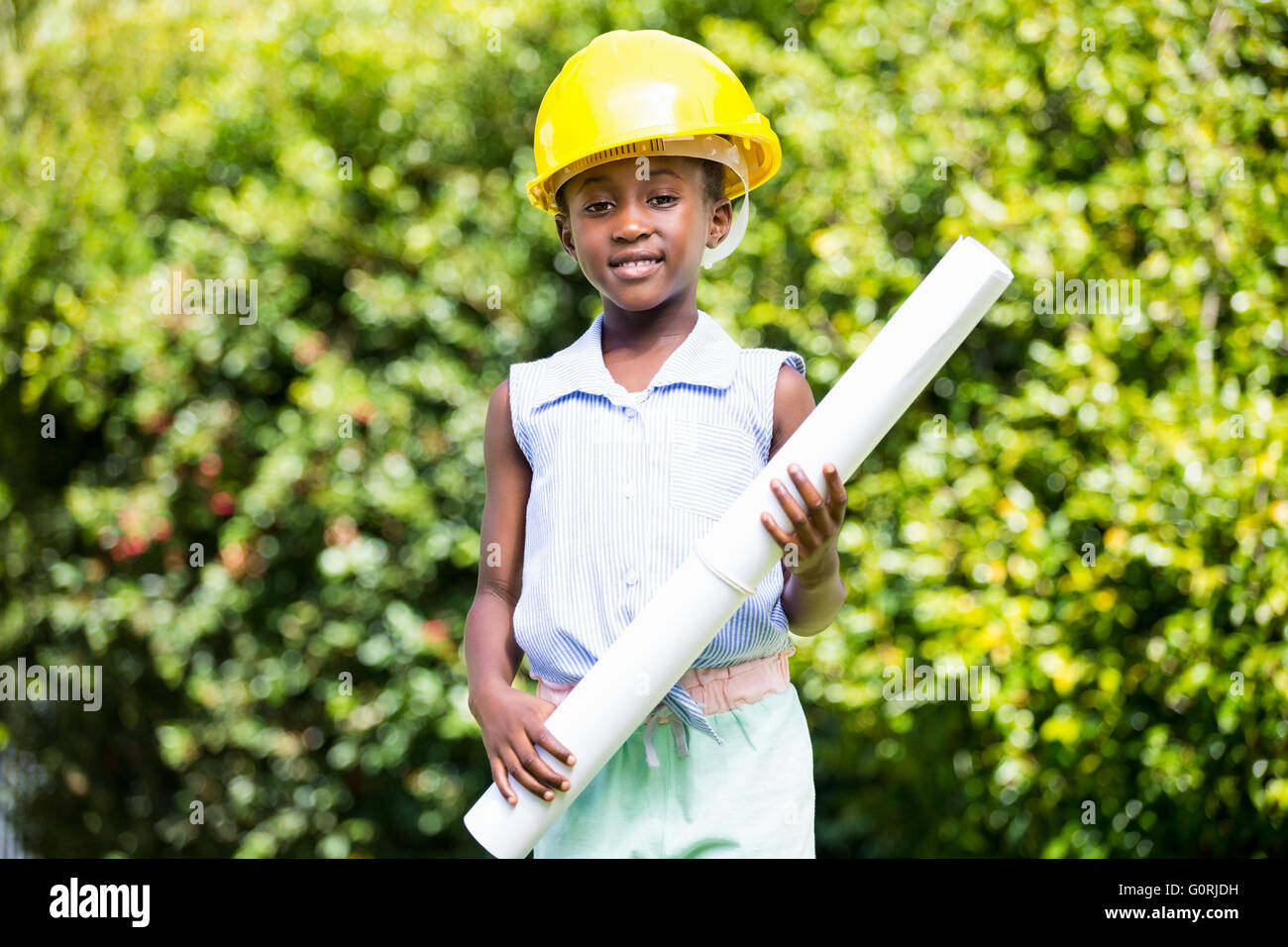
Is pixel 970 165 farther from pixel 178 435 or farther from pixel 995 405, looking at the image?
pixel 178 435

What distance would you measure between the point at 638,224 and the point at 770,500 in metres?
0.43

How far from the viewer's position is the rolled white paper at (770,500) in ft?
5.30

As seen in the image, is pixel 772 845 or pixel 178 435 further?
pixel 178 435

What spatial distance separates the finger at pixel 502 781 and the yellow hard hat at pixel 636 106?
30.8 inches

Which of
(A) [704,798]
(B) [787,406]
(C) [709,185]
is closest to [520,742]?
(A) [704,798]

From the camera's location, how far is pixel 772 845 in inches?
69.4

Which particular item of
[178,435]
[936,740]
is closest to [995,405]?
[936,740]

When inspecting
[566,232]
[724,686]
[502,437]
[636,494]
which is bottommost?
[724,686]

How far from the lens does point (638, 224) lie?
178 centimetres

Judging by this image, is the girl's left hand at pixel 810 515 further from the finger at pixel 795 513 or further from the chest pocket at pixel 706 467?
the chest pocket at pixel 706 467

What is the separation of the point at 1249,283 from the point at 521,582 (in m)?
2.05

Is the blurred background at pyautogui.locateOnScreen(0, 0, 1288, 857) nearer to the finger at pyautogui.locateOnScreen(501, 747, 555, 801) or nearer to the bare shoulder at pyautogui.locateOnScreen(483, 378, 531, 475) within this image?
the bare shoulder at pyautogui.locateOnScreen(483, 378, 531, 475)

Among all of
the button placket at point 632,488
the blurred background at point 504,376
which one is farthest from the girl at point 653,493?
the blurred background at point 504,376

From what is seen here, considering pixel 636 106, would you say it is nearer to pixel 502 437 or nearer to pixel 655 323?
pixel 655 323
